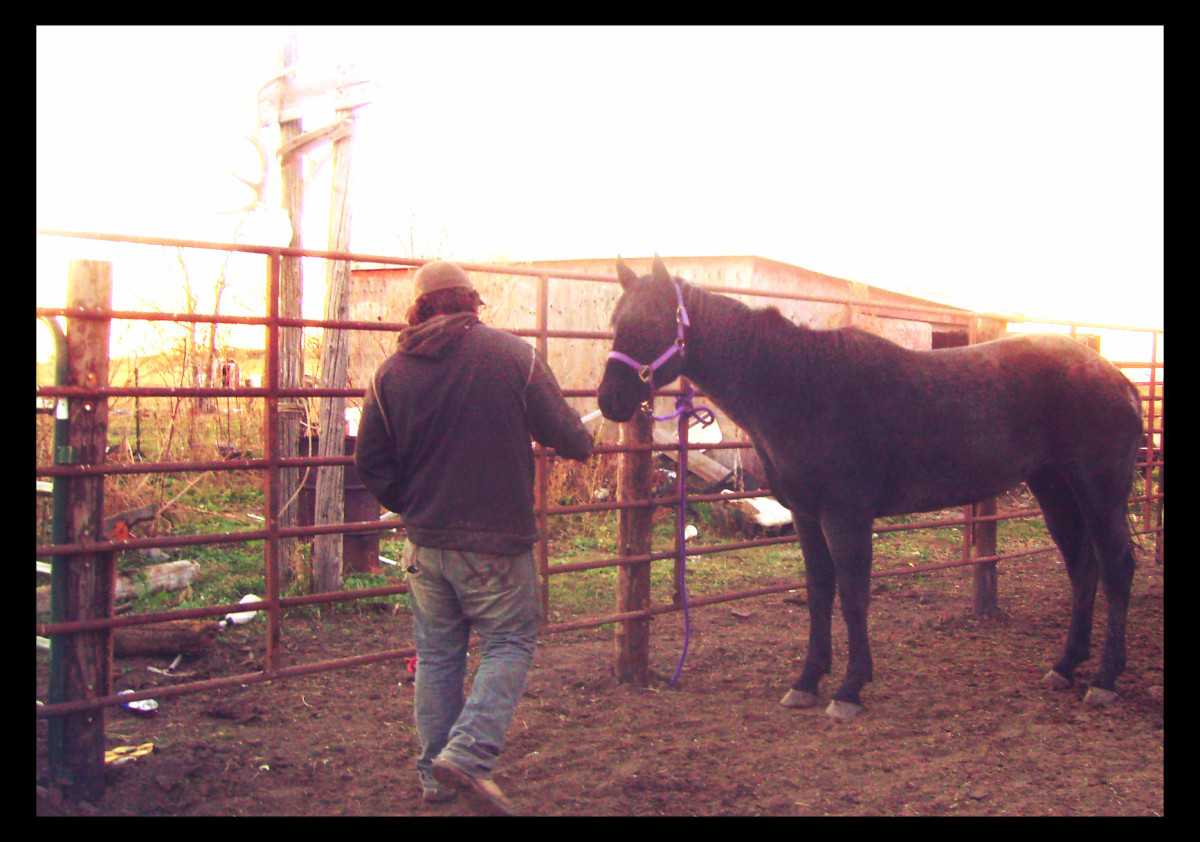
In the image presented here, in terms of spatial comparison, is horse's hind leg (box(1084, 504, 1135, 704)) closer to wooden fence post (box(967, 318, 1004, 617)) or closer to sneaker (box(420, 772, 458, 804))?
wooden fence post (box(967, 318, 1004, 617))

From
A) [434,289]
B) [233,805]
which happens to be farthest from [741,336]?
[233,805]

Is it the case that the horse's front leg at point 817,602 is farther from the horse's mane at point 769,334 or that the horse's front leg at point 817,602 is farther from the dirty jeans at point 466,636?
the dirty jeans at point 466,636

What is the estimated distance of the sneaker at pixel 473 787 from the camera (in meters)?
2.64

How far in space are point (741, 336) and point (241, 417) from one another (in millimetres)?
4881

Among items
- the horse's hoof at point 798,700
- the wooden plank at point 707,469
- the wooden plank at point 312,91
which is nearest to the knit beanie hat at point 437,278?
the horse's hoof at point 798,700

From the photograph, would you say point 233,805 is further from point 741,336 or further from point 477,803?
point 741,336

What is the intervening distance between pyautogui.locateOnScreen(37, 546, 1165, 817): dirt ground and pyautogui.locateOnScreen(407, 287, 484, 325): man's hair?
64.4 inches

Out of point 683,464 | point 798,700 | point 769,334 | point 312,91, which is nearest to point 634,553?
point 683,464

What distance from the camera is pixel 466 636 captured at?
119 inches

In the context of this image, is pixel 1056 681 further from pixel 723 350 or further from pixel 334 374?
pixel 334 374

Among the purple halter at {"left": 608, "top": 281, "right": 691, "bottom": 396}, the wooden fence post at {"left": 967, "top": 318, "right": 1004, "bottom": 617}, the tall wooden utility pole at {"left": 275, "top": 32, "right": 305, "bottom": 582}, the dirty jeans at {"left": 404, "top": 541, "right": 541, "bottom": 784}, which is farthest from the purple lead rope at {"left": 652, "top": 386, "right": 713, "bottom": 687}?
the tall wooden utility pole at {"left": 275, "top": 32, "right": 305, "bottom": 582}

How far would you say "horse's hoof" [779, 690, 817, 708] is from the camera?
4145mm

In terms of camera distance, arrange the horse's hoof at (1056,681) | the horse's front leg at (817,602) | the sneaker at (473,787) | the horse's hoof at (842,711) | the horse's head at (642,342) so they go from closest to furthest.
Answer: the sneaker at (473,787) → the horse's head at (642,342) → the horse's hoof at (842,711) → the horse's front leg at (817,602) → the horse's hoof at (1056,681)

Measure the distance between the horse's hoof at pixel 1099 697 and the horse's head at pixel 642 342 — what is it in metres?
2.58
